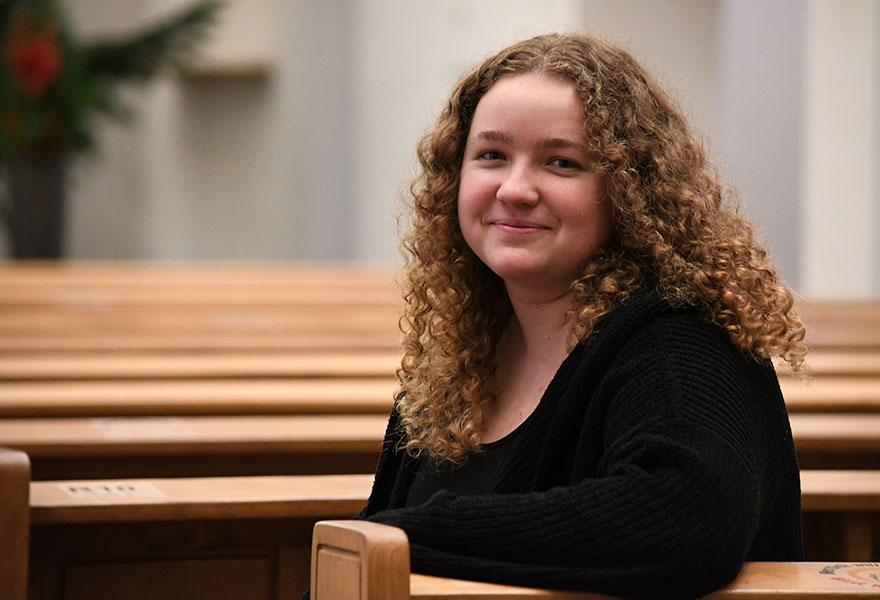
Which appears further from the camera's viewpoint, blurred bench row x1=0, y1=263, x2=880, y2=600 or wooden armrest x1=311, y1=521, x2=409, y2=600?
blurred bench row x1=0, y1=263, x2=880, y2=600

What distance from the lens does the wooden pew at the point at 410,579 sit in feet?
3.90

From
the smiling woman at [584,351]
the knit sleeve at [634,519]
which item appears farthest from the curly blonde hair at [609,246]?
the knit sleeve at [634,519]

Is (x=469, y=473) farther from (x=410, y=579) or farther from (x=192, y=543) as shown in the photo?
(x=192, y=543)

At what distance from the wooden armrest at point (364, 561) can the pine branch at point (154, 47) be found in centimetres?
883

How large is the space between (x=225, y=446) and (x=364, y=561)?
969mm

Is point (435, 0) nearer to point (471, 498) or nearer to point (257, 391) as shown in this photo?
point (257, 391)

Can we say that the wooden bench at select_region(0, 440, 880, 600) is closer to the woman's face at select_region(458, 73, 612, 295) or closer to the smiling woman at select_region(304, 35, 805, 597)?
the smiling woman at select_region(304, 35, 805, 597)

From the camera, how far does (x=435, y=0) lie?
8914 mm

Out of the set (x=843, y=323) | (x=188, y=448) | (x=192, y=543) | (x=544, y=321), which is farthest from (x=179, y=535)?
(x=843, y=323)

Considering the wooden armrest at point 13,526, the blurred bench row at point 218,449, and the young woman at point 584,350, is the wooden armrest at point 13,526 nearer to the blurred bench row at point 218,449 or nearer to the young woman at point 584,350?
the blurred bench row at point 218,449

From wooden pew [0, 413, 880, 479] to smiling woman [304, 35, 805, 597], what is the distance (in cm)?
44

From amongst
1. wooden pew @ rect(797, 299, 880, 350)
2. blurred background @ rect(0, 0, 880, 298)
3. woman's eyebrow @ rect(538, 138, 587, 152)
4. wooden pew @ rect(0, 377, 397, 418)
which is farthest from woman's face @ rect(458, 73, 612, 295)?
blurred background @ rect(0, 0, 880, 298)

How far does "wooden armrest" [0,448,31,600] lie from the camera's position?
1615 mm

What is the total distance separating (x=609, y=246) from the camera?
156 cm
